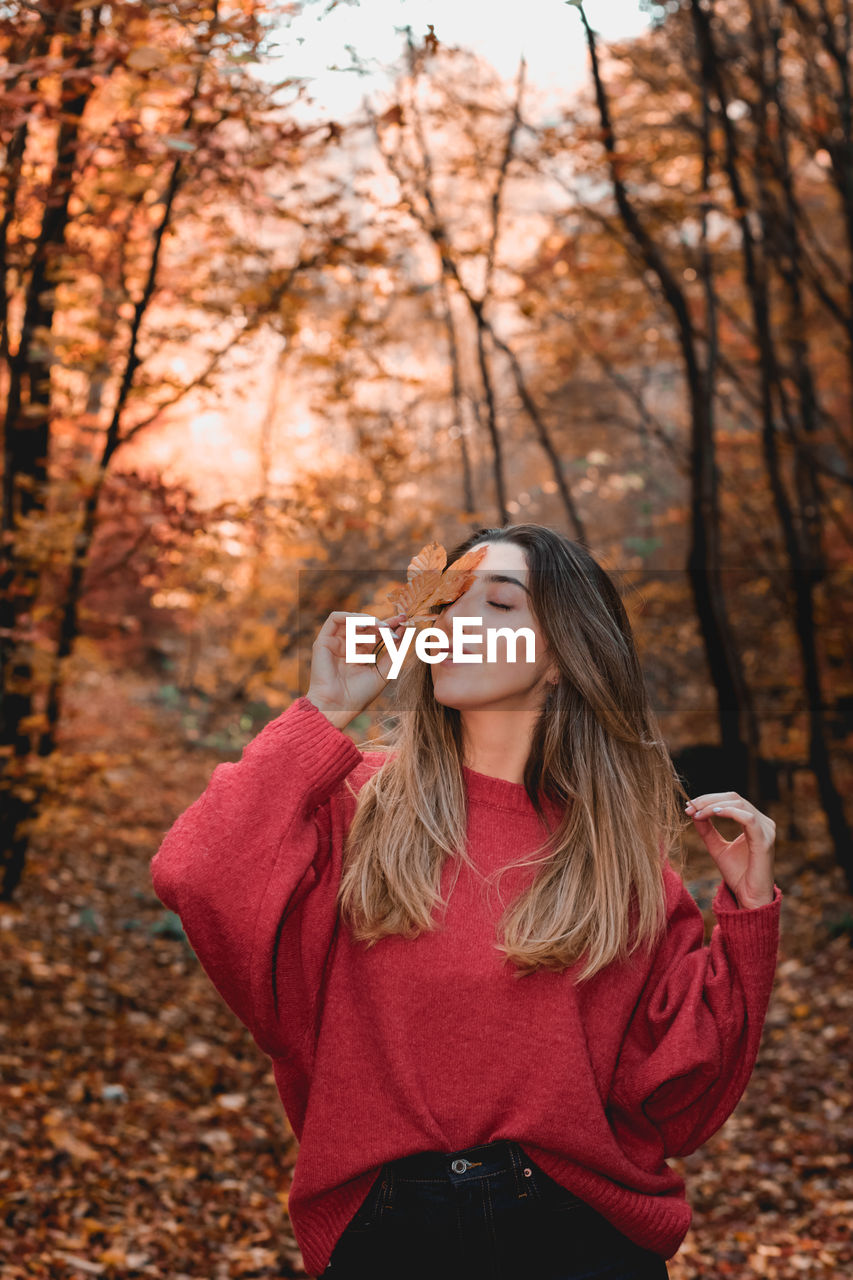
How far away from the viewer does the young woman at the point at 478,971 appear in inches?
66.3

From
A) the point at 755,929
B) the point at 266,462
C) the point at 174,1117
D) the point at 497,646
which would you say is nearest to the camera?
the point at 755,929

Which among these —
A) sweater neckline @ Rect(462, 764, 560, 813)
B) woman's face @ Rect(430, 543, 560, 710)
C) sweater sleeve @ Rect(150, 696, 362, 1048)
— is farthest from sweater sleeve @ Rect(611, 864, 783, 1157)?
sweater sleeve @ Rect(150, 696, 362, 1048)

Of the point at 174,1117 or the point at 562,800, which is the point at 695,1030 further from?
the point at 174,1117

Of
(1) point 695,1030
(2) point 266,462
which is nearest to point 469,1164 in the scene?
(1) point 695,1030

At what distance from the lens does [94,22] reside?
13.3 ft

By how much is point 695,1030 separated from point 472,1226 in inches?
18.4

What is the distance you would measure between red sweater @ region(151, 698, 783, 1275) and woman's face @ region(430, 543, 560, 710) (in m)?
0.25

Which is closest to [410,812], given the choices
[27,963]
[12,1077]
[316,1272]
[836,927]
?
[316,1272]

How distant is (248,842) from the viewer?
1.70m

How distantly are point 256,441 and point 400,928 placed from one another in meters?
12.2

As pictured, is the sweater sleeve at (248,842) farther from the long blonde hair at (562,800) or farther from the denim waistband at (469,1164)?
the denim waistband at (469,1164)

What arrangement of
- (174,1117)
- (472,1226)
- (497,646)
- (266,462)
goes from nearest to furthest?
(472,1226), (497,646), (174,1117), (266,462)

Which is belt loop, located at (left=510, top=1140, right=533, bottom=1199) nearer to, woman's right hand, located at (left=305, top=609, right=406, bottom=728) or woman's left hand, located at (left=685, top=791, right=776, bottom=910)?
woman's left hand, located at (left=685, top=791, right=776, bottom=910)

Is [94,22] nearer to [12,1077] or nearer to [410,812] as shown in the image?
[410,812]
